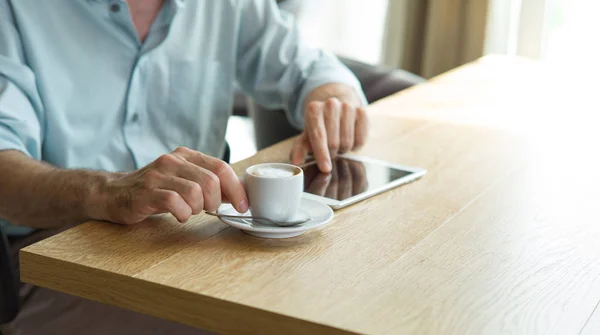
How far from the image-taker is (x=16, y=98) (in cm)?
139

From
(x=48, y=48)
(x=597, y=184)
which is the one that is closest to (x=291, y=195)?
(x=597, y=184)

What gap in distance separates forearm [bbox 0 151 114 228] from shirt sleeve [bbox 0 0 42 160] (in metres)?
0.06

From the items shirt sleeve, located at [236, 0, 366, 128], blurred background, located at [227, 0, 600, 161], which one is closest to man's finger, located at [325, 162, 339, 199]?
shirt sleeve, located at [236, 0, 366, 128]

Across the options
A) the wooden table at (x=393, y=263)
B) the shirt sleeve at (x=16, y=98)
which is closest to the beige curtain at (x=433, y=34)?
the wooden table at (x=393, y=263)

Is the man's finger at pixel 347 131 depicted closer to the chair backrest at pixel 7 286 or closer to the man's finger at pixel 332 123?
the man's finger at pixel 332 123

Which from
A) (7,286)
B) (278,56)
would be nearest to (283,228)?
(7,286)

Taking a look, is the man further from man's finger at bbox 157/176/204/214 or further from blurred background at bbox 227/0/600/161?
blurred background at bbox 227/0/600/161

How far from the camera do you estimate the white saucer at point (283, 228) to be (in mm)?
1016

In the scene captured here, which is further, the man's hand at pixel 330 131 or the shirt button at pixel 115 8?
the shirt button at pixel 115 8

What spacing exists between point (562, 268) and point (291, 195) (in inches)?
13.4

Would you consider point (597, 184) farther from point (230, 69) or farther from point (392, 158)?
point (230, 69)

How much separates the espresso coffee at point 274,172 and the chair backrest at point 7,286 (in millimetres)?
475

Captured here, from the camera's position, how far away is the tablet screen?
1214mm

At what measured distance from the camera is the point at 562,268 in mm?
967
